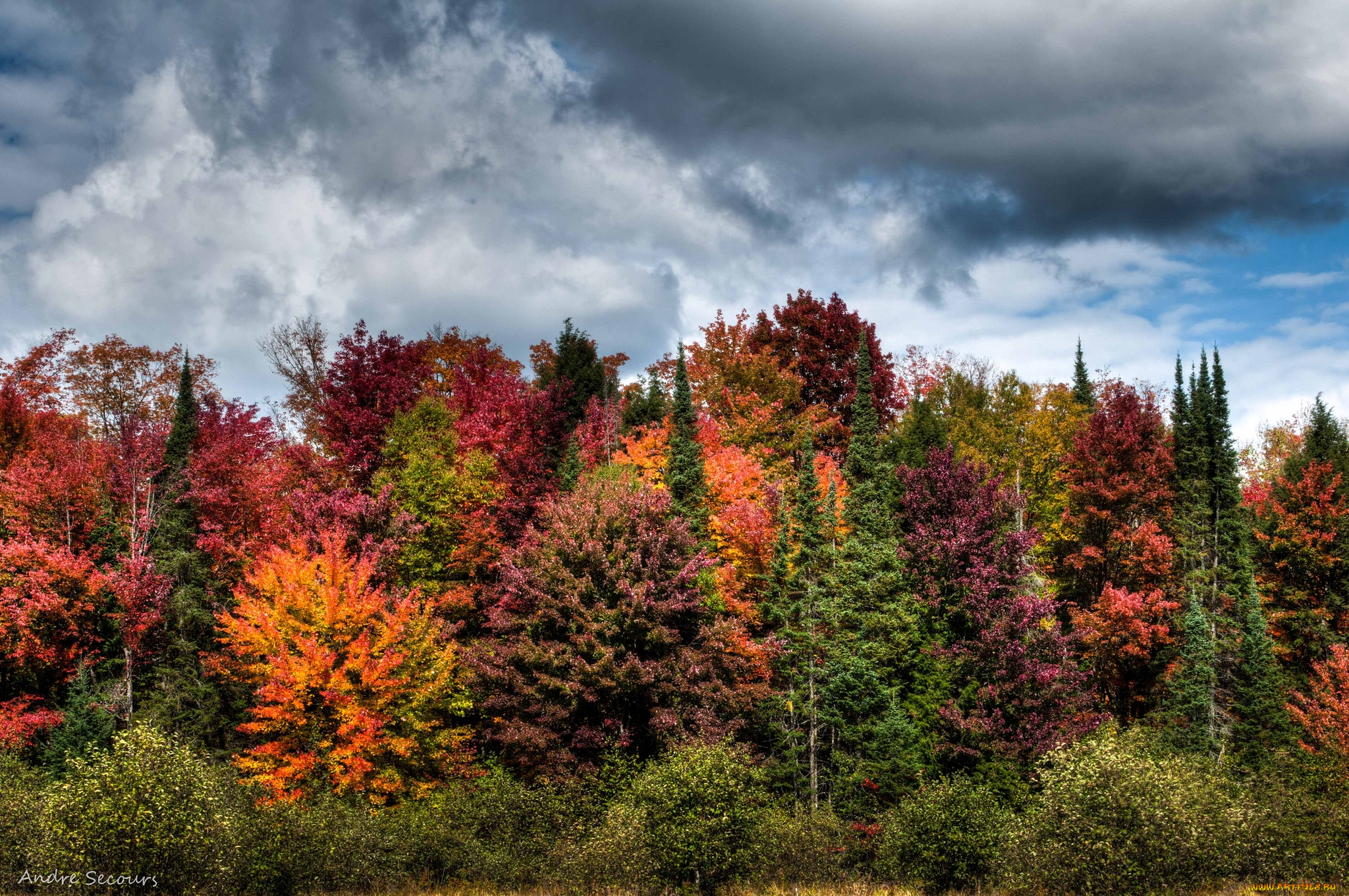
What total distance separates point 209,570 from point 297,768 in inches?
604

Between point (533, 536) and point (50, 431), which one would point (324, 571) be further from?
point (50, 431)

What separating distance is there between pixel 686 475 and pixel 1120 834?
22.6 meters

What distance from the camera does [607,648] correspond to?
1329 inches

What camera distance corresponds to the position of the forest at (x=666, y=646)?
3042 centimetres

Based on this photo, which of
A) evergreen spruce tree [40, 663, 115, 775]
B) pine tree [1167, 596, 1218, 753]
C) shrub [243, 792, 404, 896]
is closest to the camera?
shrub [243, 792, 404, 896]

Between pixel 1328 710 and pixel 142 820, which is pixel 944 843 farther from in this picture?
pixel 142 820

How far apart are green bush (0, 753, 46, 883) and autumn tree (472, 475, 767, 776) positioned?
14.8 meters

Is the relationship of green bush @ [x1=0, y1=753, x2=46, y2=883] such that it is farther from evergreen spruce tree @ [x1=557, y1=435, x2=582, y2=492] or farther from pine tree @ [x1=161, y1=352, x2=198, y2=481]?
evergreen spruce tree @ [x1=557, y1=435, x2=582, y2=492]

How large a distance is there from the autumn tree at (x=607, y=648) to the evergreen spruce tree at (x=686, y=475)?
4740 mm

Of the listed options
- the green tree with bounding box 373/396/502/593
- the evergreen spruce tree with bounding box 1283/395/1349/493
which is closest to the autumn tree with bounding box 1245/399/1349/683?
the evergreen spruce tree with bounding box 1283/395/1349/493

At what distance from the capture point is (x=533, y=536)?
Result: 3916cm

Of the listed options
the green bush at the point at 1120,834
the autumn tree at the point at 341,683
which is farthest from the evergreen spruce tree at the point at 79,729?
the green bush at the point at 1120,834

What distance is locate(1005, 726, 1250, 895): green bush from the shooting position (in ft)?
90.5

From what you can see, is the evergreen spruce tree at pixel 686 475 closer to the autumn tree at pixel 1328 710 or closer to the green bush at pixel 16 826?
the green bush at pixel 16 826
